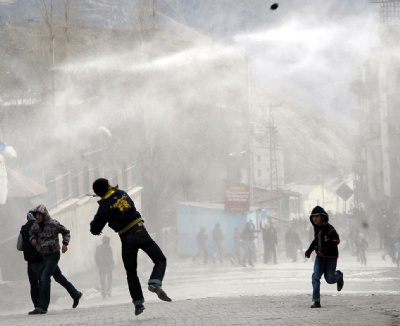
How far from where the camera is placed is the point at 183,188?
168 feet

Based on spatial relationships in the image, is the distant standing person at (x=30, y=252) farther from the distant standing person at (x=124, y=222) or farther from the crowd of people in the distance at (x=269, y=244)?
the crowd of people in the distance at (x=269, y=244)

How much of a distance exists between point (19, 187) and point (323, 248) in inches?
687

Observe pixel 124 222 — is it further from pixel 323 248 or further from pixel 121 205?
pixel 323 248

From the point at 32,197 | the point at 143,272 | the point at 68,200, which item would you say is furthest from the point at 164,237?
the point at 32,197

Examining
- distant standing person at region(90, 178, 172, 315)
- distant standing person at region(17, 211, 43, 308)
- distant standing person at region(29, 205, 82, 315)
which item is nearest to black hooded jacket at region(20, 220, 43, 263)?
distant standing person at region(17, 211, 43, 308)

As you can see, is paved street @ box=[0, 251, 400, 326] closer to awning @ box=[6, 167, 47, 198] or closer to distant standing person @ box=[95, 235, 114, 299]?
distant standing person @ box=[95, 235, 114, 299]

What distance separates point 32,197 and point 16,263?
2.54 m

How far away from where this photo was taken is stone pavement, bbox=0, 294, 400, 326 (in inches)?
350

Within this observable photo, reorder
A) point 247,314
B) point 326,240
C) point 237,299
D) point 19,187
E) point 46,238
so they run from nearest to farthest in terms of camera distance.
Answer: point 247,314, point 326,240, point 46,238, point 237,299, point 19,187

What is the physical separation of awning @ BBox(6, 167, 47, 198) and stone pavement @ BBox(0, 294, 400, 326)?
14954 mm

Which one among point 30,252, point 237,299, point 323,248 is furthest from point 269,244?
point 323,248

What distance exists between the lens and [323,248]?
1051 centimetres

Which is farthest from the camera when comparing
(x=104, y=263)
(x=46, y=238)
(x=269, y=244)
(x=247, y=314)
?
(x=269, y=244)

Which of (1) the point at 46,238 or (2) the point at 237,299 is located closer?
(1) the point at 46,238
